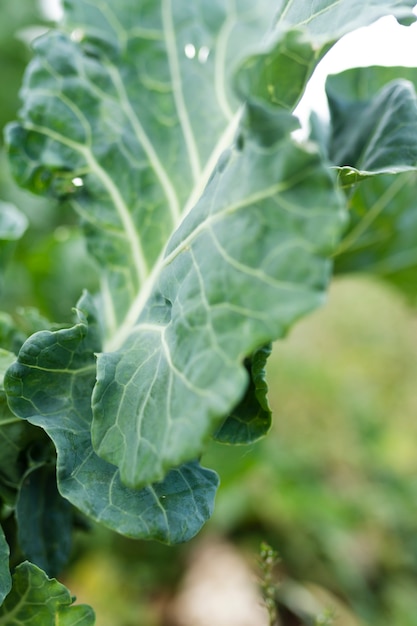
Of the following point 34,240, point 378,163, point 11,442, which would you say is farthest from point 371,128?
point 34,240

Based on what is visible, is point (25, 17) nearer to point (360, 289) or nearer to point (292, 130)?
point (360, 289)

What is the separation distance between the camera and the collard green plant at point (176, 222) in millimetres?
388

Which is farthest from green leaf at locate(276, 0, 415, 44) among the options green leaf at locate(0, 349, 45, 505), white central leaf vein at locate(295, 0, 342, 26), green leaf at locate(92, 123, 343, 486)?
green leaf at locate(0, 349, 45, 505)

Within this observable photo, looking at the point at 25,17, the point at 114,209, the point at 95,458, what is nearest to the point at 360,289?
the point at 25,17

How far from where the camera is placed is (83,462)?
515mm

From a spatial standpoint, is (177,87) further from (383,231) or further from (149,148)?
(383,231)

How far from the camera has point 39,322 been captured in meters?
0.65

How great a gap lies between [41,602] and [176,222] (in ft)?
1.19

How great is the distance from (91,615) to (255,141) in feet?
1.25

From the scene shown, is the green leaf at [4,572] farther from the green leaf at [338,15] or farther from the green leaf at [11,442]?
the green leaf at [338,15]

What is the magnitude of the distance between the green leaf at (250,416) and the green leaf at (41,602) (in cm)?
17

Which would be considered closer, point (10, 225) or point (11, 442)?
point (11, 442)

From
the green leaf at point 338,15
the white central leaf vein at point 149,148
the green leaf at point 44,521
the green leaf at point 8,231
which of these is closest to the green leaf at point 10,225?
the green leaf at point 8,231

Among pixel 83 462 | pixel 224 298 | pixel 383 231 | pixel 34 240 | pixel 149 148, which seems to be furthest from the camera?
pixel 34 240
